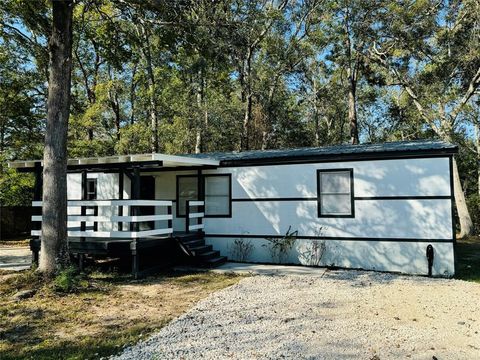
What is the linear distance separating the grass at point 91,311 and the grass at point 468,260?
5129 mm

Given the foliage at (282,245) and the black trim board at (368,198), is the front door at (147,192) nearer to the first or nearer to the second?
the black trim board at (368,198)

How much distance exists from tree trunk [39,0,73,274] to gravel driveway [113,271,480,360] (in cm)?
314

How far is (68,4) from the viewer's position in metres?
7.48

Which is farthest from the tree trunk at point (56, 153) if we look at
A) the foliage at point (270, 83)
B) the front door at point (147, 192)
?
the foliage at point (270, 83)

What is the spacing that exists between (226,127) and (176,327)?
18.4m

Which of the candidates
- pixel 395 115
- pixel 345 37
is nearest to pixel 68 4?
pixel 345 37

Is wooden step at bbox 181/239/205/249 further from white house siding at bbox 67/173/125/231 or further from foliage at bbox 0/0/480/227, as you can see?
foliage at bbox 0/0/480/227

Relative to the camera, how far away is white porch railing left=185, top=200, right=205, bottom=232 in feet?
34.0

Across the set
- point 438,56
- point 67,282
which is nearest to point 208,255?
point 67,282

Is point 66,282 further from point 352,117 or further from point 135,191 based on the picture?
A: point 352,117

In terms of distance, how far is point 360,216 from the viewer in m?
9.45

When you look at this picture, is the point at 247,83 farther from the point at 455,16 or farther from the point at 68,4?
the point at 68,4

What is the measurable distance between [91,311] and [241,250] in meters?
5.18

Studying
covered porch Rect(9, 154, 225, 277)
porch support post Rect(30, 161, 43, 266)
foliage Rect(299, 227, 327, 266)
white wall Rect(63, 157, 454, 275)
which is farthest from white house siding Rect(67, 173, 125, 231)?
foliage Rect(299, 227, 327, 266)
